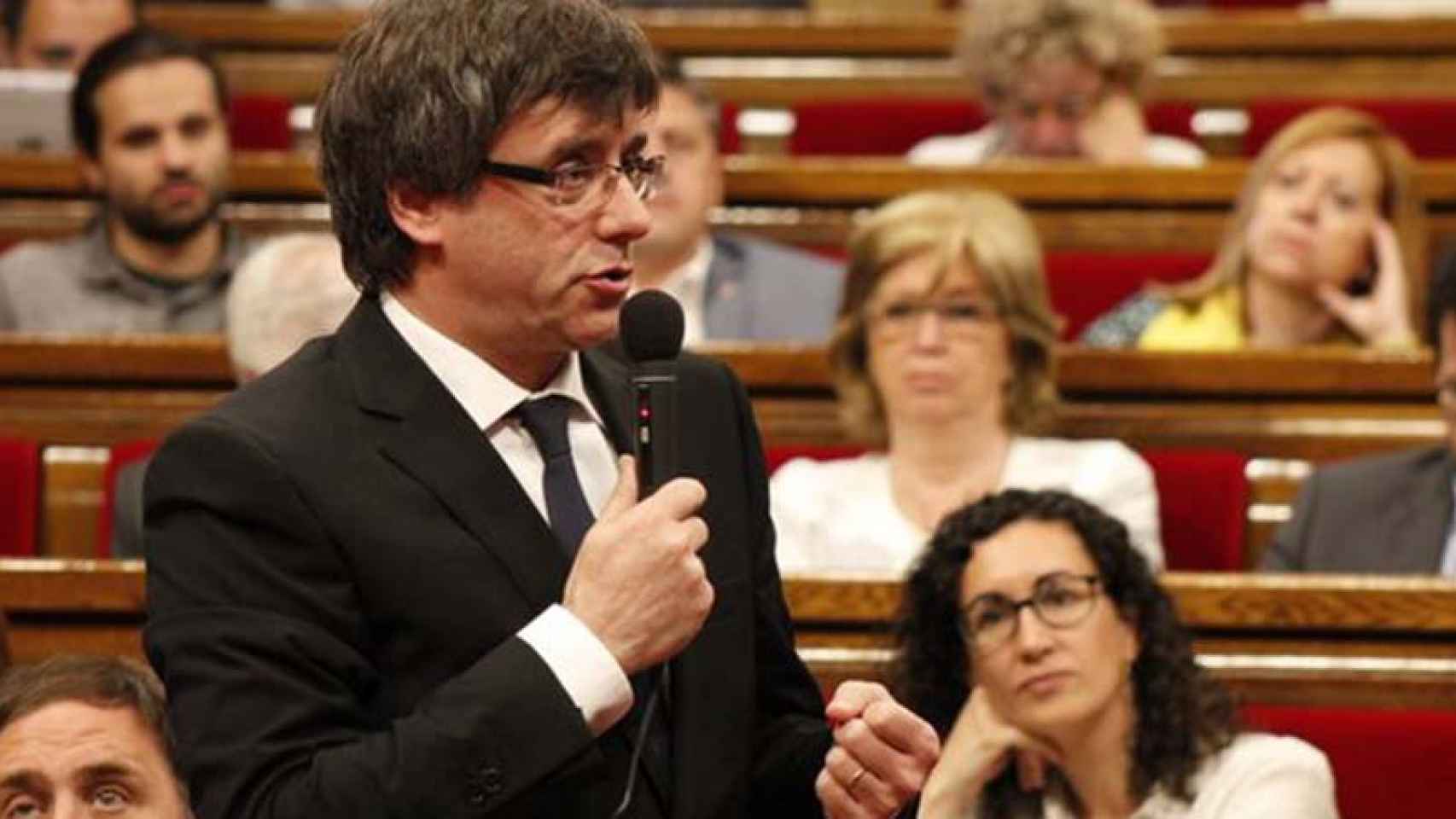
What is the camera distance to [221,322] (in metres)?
1.89

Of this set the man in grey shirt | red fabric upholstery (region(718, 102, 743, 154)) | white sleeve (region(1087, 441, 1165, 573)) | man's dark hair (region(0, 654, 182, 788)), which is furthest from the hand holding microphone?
red fabric upholstery (region(718, 102, 743, 154))

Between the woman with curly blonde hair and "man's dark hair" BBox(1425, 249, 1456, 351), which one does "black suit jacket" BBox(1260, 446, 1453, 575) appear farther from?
the woman with curly blonde hair

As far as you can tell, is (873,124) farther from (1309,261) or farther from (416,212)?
(416,212)

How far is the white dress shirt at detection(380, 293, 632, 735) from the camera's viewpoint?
72 cm

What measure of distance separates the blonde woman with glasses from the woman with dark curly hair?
25cm

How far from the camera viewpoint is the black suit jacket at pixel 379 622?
2.34 feet

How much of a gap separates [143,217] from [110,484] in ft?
1.37

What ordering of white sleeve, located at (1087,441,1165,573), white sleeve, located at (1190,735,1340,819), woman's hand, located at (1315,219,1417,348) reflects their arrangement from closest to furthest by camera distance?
white sleeve, located at (1190,735,1340,819) → white sleeve, located at (1087,441,1165,573) → woman's hand, located at (1315,219,1417,348)

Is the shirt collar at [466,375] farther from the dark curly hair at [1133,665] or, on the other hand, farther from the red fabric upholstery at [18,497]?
the red fabric upholstery at [18,497]

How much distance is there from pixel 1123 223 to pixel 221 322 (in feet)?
1.91

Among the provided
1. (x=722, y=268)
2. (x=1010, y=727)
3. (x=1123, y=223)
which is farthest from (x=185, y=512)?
(x=1123, y=223)

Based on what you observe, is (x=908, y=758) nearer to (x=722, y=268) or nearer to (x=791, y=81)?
(x=722, y=268)

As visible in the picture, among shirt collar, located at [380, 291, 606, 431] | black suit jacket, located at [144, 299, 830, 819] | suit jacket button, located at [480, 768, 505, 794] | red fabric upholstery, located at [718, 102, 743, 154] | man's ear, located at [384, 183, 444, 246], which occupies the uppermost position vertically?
man's ear, located at [384, 183, 444, 246]

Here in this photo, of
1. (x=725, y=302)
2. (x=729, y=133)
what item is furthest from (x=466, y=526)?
(x=729, y=133)
